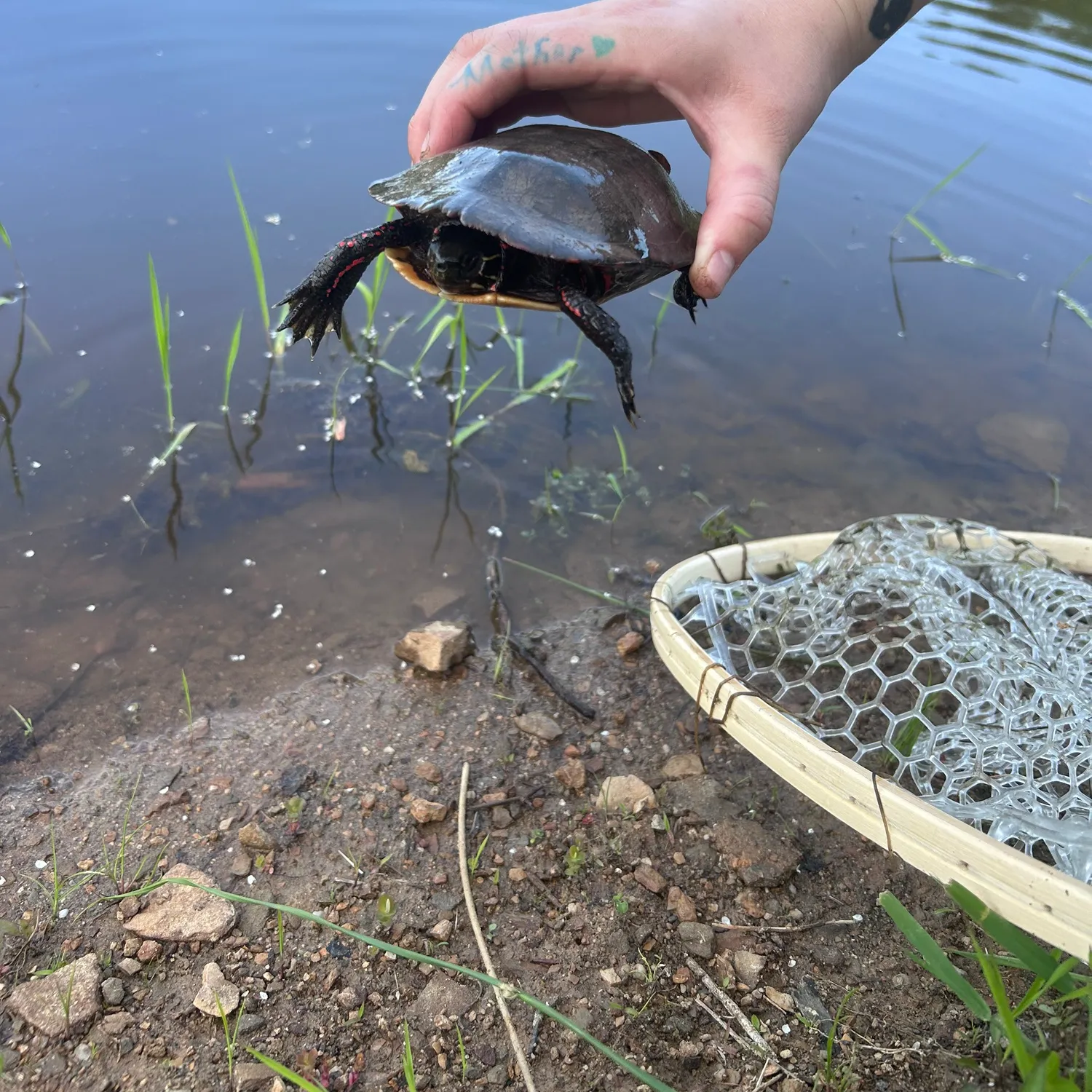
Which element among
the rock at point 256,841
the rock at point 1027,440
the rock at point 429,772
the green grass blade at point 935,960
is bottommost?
the rock at point 1027,440

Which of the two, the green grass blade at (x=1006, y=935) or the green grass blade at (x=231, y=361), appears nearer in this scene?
the green grass blade at (x=1006, y=935)

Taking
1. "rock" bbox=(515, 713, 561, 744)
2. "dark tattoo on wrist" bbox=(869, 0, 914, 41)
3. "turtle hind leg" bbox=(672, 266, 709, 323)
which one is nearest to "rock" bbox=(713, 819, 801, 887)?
"rock" bbox=(515, 713, 561, 744)

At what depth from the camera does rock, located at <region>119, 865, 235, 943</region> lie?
1.77 metres

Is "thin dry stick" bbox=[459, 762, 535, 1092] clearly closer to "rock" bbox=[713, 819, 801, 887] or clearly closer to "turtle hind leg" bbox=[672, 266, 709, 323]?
"rock" bbox=[713, 819, 801, 887]

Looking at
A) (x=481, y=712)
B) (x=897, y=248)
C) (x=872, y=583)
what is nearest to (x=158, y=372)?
(x=481, y=712)

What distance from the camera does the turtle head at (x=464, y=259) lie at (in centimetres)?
224

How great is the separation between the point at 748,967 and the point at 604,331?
1592 mm

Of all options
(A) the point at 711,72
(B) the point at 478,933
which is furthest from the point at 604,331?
(B) the point at 478,933

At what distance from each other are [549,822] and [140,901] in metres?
1.00

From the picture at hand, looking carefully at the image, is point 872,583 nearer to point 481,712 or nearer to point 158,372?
point 481,712

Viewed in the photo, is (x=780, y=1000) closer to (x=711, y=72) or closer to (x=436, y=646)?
(x=436, y=646)

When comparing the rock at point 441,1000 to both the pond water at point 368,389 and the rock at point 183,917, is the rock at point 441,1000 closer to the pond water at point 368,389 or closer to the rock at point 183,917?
the rock at point 183,917

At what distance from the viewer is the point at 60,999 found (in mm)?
1630

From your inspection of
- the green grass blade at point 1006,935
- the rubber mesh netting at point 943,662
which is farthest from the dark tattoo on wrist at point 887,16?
the green grass blade at point 1006,935
